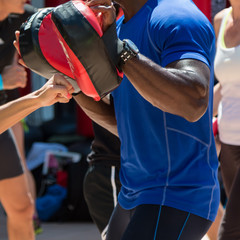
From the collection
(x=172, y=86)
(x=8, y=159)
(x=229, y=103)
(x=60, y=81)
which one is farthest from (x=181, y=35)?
(x=8, y=159)

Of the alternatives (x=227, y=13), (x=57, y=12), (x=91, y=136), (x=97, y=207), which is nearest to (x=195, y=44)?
(x=57, y=12)

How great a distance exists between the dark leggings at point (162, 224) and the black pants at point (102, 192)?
38.7 inches

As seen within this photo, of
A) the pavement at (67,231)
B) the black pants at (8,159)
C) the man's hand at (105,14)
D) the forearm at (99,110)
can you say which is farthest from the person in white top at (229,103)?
the pavement at (67,231)

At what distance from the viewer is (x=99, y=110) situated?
8.32 ft

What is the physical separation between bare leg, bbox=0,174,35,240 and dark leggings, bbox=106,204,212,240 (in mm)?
1658

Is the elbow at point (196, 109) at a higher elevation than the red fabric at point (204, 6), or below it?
higher

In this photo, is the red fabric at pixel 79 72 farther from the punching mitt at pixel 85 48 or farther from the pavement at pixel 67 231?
the pavement at pixel 67 231

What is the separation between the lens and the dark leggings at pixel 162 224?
2053mm

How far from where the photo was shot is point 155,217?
2070 mm

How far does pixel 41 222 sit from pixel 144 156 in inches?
138

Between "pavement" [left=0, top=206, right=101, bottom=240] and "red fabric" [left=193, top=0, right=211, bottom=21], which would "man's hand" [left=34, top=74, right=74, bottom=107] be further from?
Answer: "red fabric" [left=193, top=0, right=211, bottom=21]

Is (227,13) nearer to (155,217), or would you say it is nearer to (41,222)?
(155,217)

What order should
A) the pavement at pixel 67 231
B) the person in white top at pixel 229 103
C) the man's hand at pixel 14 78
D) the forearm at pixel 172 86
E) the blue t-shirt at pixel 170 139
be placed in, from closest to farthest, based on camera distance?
1. the forearm at pixel 172 86
2. the blue t-shirt at pixel 170 139
3. the person in white top at pixel 229 103
4. the man's hand at pixel 14 78
5. the pavement at pixel 67 231

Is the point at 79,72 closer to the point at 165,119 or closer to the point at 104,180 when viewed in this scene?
the point at 165,119
